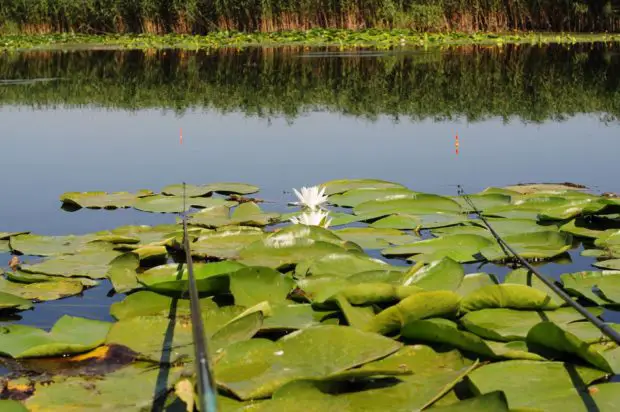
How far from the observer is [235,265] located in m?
3.02

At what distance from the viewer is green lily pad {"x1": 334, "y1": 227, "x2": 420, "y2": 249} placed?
3.61m

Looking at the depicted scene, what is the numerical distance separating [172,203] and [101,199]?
1.38 feet

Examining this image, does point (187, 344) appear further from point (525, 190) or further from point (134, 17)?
point (134, 17)

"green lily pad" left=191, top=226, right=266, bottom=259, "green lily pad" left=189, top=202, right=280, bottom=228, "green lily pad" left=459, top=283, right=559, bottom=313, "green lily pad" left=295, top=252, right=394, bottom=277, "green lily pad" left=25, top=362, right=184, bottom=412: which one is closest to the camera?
"green lily pad" left=25, top=362, right=184, bottom=412

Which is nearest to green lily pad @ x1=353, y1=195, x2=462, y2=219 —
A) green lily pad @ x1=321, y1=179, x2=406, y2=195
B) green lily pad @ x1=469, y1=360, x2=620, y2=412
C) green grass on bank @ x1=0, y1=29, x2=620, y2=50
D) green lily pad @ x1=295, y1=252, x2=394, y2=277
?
green lily pad @ x1=321, y1=179, x2=406, y2=195

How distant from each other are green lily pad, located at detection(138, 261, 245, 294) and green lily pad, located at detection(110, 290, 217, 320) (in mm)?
35

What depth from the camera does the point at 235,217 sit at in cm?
409

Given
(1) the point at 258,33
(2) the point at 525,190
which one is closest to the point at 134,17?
(1) the point at 258,33

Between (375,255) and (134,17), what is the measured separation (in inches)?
770

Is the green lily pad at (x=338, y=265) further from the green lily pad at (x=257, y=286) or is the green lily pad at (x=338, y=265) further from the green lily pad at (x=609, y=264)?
the green lily pad at (x=609, y=264)

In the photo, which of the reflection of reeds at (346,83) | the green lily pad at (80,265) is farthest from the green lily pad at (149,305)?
the reflection of reeds at (346,83)

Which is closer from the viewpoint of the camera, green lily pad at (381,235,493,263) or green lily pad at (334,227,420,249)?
green lily pad at (381,235,493,263)

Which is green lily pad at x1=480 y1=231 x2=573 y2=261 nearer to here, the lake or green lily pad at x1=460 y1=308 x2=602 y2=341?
the lake

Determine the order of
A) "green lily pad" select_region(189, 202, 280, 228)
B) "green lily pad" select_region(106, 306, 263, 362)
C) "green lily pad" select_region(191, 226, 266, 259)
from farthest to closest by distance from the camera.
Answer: "green lily pad" select_region(189, 202, 280, 228), "green lily pad" select_region(191, 226, 266, 259), "green lily pad" select_region(106, 306, 263, 362)
